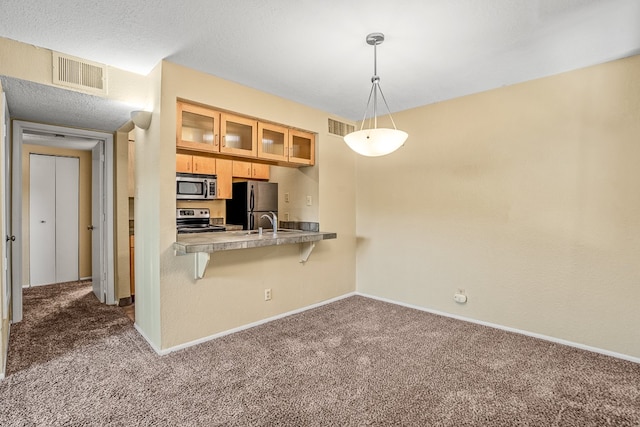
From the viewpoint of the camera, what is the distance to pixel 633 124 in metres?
2.58

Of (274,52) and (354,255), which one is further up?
(274,52)

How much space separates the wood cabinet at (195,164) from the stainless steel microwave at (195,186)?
12cm

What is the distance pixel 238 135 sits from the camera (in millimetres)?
3240

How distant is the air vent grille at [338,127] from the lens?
4.17 meters

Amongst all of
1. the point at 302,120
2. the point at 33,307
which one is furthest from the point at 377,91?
the point at 33,307

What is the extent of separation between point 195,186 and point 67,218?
2.46m

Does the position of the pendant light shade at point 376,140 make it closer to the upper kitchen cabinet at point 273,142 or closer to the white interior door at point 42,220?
the upper kitchen cabinet at point 273,142

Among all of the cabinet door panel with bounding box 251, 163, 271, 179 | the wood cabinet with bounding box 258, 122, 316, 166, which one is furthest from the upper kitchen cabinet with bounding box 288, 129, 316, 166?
the cabinet door panel with bounding box 251, 163, 271, 179

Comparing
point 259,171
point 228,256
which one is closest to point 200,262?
point 228,256

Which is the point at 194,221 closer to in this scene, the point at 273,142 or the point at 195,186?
the point at 195,186

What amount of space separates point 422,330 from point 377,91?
247 centimetres

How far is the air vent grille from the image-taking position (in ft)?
13.7

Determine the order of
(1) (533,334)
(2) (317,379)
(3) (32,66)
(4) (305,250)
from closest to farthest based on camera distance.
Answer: (2) (317,379) → (3) (32,66) → (1) (533,334) → (4) (305,250)

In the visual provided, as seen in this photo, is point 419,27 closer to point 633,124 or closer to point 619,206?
point 633,124
